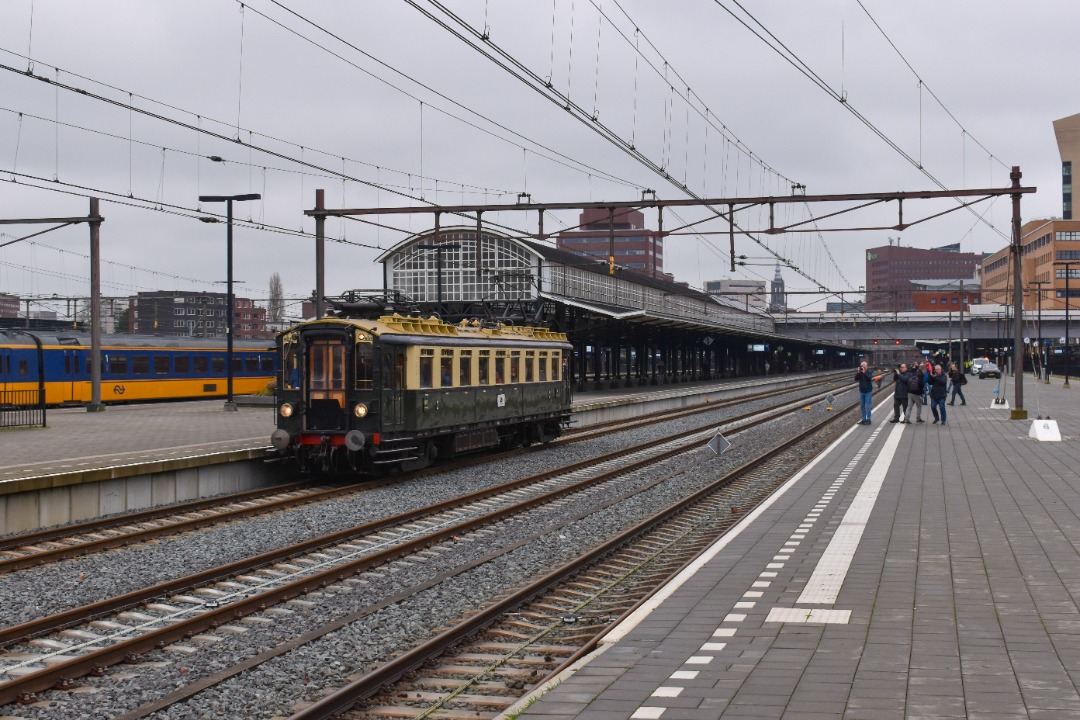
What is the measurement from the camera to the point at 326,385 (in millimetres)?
19984

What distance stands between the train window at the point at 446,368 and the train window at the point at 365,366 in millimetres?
Result: 1964

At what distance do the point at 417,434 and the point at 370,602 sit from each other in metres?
10.3

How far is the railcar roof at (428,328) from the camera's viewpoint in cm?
2003

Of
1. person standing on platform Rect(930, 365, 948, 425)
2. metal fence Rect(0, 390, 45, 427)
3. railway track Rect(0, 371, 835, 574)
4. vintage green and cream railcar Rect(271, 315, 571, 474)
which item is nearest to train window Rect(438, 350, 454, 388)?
vintage green and cream railcar Rect(271, 315, 571, 474)

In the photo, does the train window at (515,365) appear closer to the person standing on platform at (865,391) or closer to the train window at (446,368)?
the train window at (446,368)

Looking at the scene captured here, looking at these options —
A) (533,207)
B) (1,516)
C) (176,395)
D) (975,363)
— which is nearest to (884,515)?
(1,516)

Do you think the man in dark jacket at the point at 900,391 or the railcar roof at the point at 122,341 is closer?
the man in dark jacket at the point at 900,391

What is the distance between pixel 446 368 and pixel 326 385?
2647mm

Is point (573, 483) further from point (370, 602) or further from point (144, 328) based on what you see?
point (144, 328)

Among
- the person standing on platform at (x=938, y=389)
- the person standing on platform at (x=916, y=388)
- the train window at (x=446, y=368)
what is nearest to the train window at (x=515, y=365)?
the train window at (x=446, y=368)

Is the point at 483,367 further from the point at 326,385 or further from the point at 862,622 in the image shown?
the point at 862,622

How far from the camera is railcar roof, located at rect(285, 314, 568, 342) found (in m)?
20.0

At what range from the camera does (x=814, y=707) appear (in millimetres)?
5965

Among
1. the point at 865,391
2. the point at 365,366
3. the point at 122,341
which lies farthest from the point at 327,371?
the point at 122,341
